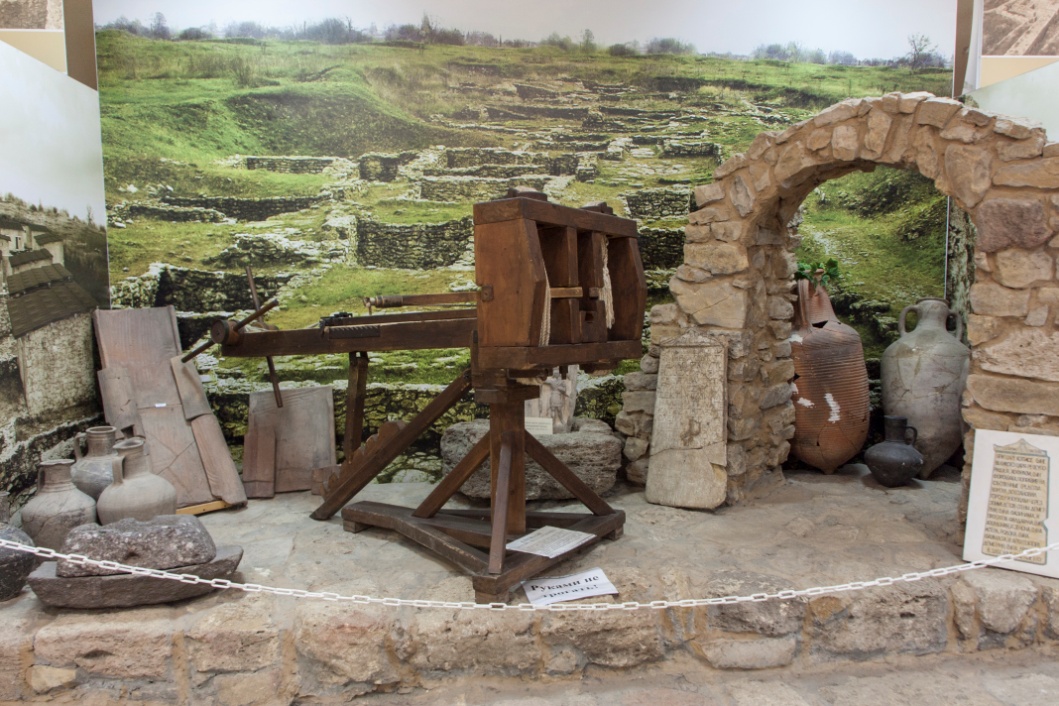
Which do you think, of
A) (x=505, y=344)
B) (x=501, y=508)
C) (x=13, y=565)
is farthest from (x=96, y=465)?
(x=505, y=344)

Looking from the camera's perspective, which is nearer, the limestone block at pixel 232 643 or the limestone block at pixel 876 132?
the limestone block at pixel 232 643

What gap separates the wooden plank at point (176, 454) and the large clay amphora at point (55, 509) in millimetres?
878

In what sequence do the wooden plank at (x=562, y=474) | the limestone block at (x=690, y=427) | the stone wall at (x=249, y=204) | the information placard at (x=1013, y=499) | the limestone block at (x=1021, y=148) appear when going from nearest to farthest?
the information placard at (x=1013, y=499), the limestone block at (x=1021, y=148), the wooden plank at (x=562, y=474), the limestone block at (x=690, y=427), the stone wall at (x=249, y=204)

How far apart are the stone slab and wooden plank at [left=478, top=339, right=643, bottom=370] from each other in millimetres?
1397

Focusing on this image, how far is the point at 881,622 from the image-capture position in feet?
9.84

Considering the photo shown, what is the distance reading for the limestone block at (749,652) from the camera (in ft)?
9.55

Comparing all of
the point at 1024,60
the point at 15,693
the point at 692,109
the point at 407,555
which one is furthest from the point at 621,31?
the point at 15,693

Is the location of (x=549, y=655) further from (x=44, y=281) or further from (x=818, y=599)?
(x=44, y=281)

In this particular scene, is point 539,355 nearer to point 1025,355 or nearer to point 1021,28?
point 1025,355

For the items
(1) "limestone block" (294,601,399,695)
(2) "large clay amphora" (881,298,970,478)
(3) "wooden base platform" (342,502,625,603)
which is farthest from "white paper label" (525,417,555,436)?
(2) "large clay amphora" (881,298,970,478)

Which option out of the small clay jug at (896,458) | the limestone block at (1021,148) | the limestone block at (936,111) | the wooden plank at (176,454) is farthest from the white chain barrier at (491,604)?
the limestone block at (936,111)

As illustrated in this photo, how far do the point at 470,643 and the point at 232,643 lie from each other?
0.88 metres

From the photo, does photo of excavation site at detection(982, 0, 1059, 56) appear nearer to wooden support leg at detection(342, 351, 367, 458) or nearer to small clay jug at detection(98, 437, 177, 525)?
wooden support leg at detection(342, 351, 367, 458)

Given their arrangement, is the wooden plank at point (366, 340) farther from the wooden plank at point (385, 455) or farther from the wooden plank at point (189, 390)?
the wooden plank at point (189, 390)
